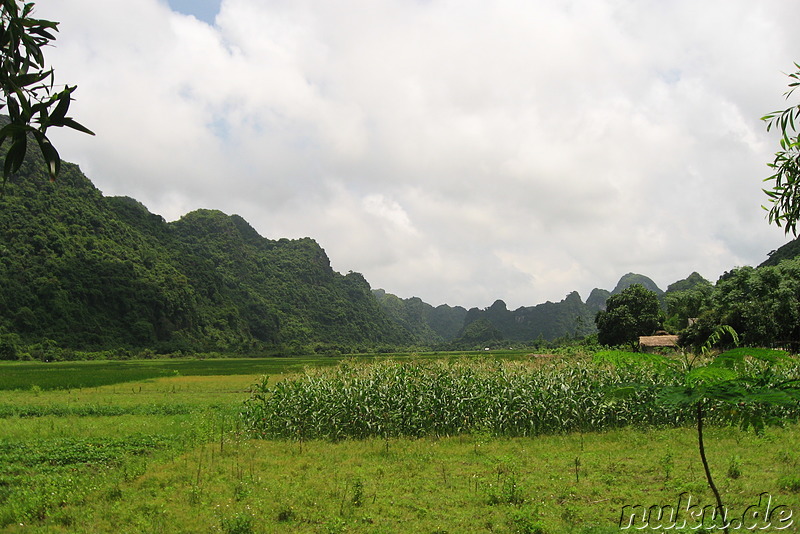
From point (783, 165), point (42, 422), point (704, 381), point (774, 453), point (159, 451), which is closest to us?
point (704, 381)

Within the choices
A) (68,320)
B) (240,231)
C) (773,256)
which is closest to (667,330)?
(773,256)

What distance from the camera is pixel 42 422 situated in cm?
1617

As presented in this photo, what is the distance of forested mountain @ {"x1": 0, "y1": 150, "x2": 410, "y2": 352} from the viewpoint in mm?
75062

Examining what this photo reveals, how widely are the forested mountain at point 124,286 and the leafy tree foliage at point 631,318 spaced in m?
60.4

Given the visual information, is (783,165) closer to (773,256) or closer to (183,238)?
(773,256)

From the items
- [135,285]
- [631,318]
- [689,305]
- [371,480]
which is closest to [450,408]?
[371,480]

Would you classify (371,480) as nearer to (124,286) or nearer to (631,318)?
(631,318)

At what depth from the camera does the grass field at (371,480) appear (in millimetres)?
6691

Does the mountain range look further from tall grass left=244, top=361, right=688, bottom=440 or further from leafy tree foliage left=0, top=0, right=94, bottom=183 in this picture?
leafy tree foliage left=0, top=0, right=94, bottom=183

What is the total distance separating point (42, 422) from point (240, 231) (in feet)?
540

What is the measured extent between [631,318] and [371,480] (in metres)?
60.5

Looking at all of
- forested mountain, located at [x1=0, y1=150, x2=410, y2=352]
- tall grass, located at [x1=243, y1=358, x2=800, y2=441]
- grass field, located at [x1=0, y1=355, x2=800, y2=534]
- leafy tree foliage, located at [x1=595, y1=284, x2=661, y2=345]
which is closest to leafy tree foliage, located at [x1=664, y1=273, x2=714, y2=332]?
leafy tree foliage, located at [x1=595, y1=284, x2=661, y2=345]

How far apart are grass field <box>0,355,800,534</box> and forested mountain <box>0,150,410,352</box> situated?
7329 centimetres

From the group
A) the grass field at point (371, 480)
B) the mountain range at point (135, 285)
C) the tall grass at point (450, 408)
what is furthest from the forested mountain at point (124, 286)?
the grass field at point (371, 480)
